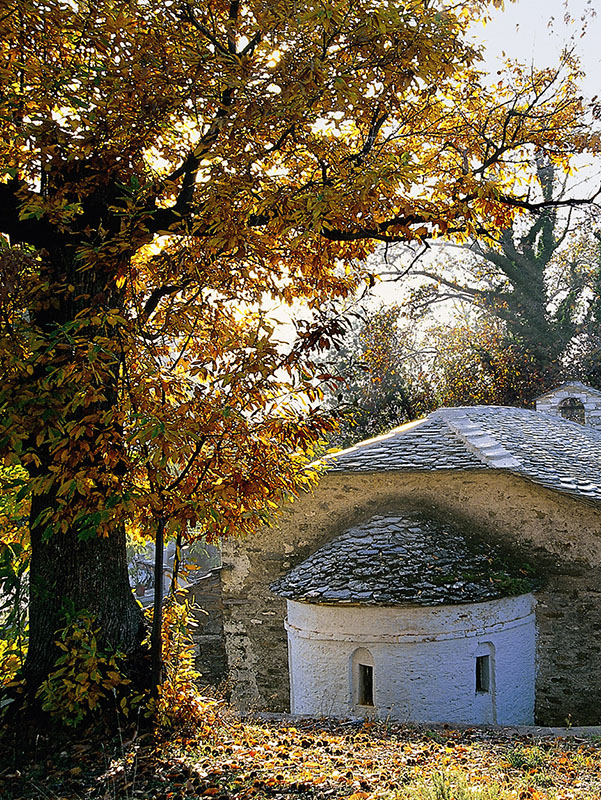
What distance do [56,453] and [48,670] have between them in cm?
180

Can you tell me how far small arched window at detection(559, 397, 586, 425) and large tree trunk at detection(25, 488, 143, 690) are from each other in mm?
16123

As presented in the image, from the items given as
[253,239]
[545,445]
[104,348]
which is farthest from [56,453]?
[545,445]

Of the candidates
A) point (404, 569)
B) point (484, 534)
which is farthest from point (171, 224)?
point (484, 534)

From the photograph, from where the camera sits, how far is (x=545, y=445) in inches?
447

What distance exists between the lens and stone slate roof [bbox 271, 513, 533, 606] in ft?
26.2

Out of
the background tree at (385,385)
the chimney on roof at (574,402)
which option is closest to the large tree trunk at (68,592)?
the background tree at (385,385)

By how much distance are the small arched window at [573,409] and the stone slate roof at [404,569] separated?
1111cm

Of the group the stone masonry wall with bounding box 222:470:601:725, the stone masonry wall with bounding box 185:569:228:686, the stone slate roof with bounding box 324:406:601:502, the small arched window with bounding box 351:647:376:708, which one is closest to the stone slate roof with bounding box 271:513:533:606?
the stone masonry wall with bounding box 222:470:601:725

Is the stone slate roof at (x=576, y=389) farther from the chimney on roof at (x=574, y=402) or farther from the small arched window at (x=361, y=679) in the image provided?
the small arched window at (x=361, y=679)

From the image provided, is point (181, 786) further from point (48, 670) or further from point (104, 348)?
point (104, 348)

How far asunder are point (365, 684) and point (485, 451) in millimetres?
3623

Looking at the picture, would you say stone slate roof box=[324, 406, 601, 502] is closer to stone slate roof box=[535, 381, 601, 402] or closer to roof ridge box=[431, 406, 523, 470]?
roof ridge box=[431, 406, 523, 470]

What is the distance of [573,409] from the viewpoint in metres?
19.2

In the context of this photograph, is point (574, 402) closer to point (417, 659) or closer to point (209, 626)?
point (209, 626)
